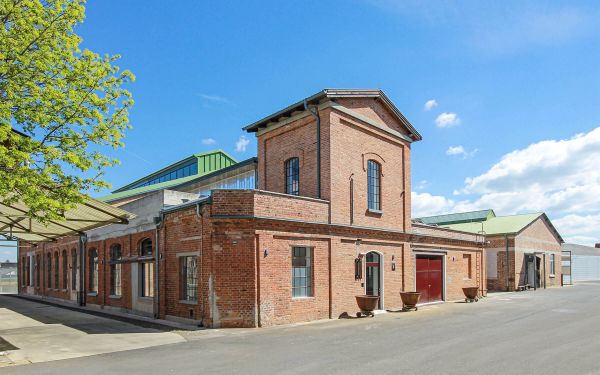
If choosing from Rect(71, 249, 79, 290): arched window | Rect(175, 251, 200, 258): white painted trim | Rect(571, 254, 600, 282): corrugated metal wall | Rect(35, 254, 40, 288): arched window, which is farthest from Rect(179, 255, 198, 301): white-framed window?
Rect(571, 254, 600, 282): corrugated metal wall

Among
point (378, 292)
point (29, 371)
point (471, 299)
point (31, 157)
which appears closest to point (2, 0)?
point (31, 157)

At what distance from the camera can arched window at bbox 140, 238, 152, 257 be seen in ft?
65.9

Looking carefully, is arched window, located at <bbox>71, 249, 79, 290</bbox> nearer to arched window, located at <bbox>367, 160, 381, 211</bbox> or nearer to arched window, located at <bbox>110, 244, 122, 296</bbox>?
arched window, located at <bbox>110, 244, 122, 296</bbox>

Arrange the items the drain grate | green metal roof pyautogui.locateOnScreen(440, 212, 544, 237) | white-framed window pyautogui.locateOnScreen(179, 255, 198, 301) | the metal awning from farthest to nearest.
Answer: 1. green metal roof pyautogui.locateOnScreen(440, 212, 544, 237)
2. white-framed window pyautogui.locateOnScreen(179, 255, 198, 301)
3. the metal awning
4. the drain grate

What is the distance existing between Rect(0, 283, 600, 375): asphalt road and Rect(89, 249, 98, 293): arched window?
1347 centimetres

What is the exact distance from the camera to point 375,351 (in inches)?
435

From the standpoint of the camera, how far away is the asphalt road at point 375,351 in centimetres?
942

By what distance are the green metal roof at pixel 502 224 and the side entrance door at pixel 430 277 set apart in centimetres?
1250

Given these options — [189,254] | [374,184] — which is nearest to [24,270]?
[189,254]

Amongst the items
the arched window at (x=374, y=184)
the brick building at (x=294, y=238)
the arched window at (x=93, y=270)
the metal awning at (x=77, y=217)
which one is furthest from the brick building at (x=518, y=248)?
the metal awning at (x=77, y=217)

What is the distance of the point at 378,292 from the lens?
67.4 feet

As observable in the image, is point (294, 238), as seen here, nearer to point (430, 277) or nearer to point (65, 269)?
point (430, 277)

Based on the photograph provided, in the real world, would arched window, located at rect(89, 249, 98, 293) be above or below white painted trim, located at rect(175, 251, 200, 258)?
below

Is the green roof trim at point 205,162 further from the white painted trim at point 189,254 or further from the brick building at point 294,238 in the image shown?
the white painted trim at point 189,254
